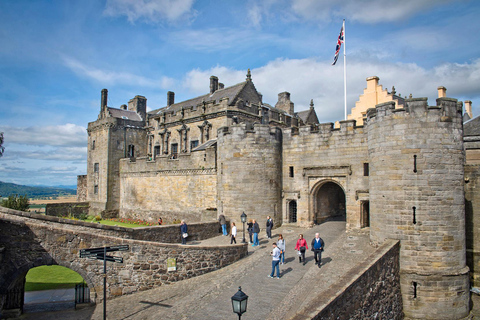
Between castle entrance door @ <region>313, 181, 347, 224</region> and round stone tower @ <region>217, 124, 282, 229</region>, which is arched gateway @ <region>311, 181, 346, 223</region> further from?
round stone tower @ <region>217, 124, 282, 229</region>

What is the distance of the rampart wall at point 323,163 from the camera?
18969mm

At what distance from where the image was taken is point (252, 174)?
20.9 meters

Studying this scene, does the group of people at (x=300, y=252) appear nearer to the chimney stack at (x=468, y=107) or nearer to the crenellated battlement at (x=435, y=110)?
the crenellated battlement at (x=435, y=110)

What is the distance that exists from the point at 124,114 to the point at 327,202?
25985mm

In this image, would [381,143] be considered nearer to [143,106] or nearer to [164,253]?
[164,253]

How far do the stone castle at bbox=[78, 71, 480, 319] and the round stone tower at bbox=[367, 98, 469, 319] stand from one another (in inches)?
1.6

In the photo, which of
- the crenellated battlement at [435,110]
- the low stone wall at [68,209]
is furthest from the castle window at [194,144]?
the crenellated battlement at [435,110]

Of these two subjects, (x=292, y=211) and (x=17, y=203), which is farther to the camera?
(x=17, y=203)

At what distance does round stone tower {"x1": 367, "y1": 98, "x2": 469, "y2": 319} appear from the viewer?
13859 mm

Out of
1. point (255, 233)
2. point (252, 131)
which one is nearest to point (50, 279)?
point (255, 233)

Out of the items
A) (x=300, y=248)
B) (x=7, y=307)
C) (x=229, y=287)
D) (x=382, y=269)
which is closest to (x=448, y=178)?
(x=382, y=269)

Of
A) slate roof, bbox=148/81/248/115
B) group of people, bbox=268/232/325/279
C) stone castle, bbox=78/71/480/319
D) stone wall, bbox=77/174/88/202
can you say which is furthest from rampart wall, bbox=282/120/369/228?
stone wall, bbox=77/174/88/202

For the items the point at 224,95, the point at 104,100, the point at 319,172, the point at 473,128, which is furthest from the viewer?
the point at 104,100

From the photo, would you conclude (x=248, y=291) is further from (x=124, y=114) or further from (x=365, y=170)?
(x=124, y=114)
